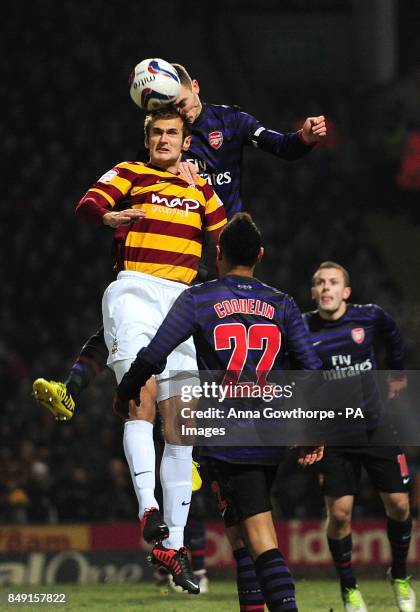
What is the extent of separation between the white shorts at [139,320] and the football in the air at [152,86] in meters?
1.10

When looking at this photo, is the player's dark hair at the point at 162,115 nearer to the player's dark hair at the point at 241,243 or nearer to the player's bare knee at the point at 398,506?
the player's dark hair at the point at 241,243

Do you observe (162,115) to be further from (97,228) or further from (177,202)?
(97,228)

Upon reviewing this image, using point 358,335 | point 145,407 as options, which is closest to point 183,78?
point 145,407

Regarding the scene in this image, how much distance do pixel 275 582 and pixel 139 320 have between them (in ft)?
5.84

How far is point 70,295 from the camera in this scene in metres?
19.8

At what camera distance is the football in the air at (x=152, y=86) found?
758 cm

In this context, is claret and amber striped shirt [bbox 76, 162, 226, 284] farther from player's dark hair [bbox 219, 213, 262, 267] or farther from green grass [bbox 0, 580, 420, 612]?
green grass [bbox 0, 580, 420, 612]

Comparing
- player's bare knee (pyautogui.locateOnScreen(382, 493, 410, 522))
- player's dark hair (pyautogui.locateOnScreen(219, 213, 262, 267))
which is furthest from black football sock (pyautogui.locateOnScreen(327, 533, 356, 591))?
player's dark hair (pyautogui.locateOnScreen(219, 213, 262, 267))

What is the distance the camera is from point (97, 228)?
69.6ft

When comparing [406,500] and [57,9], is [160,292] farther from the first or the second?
[57,9]

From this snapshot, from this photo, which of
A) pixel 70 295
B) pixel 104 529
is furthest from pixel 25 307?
pixel 104 529

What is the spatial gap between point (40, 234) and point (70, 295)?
1.77 metres

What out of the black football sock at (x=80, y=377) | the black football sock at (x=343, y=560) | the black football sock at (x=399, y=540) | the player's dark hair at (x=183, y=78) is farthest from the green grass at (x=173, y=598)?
the player's dark hair at (x=183, y=78)

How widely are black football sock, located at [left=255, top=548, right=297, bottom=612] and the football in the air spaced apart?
2899 millimetres
